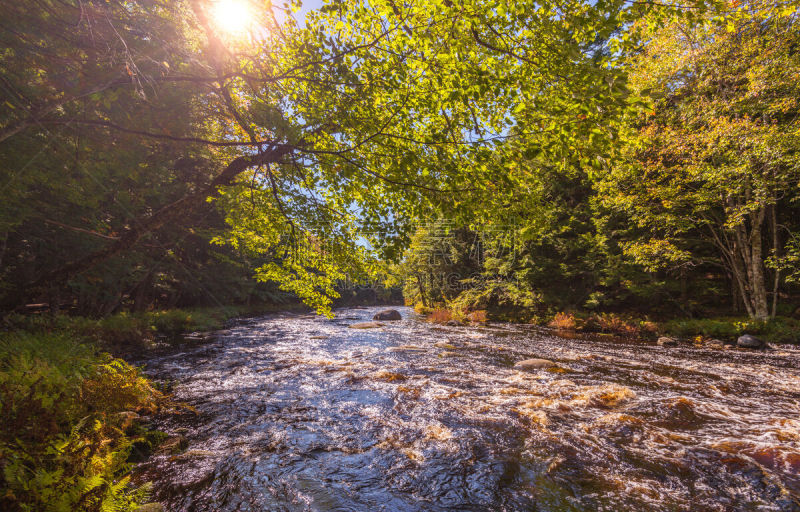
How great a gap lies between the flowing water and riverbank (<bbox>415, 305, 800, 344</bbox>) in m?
5.02

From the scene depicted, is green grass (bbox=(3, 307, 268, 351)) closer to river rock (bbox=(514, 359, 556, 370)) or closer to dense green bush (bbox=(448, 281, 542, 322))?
river rock (bbox=(514, 359, 556, 370))

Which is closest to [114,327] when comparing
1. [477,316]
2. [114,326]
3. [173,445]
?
[114,326]

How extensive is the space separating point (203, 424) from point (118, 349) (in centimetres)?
1033

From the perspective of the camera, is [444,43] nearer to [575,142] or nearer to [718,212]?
[575,142]

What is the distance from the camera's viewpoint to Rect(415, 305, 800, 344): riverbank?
14.6m

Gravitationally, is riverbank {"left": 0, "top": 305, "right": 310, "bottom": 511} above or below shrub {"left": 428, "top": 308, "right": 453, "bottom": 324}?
above

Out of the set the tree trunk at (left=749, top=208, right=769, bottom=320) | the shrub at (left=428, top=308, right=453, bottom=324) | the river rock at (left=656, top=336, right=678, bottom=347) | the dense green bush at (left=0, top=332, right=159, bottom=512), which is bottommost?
the shrub at (left=428, top=308, right=453, bottom=324)

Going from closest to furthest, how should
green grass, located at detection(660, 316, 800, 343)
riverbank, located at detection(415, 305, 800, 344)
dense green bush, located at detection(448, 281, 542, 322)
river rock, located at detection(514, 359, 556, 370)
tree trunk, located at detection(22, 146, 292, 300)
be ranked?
tree trunk, located at detection(22, 146, 292, 300)
river rock, located at detection(514, 359, 556, 370)
green grass, located at detection(660, 316, 800, 343)
riverbank, located at detection(415, 305, 800, 344)
dense green bush, located at detection(448, 281, 542, 322)

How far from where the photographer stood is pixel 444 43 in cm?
378

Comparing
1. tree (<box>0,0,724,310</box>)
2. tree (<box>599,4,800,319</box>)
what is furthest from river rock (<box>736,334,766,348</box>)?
tree (<box>0,0,724,310</box>)

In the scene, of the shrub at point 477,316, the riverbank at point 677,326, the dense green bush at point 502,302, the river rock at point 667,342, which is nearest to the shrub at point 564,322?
the riverbank at point 677,326

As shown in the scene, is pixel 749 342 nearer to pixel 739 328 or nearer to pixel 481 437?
pixel 739 328

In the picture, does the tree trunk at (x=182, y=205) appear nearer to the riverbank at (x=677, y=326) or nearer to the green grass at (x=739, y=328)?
the riverbank at (x=677, y=326)

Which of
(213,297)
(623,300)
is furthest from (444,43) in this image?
(213,297)
